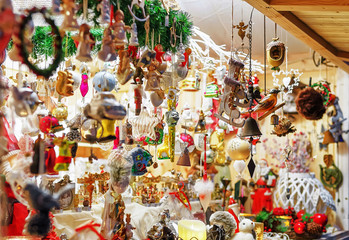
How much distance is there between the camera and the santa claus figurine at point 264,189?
6343 mm

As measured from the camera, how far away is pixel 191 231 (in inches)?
127

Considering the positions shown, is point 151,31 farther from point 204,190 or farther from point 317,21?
point 204,190

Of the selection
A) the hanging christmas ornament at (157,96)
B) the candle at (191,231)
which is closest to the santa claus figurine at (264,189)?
the candle at (191,231)

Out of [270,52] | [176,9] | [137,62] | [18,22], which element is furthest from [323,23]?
[18,22]

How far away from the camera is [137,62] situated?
2.69m

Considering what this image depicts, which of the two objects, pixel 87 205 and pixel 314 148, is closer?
pixel 87 205

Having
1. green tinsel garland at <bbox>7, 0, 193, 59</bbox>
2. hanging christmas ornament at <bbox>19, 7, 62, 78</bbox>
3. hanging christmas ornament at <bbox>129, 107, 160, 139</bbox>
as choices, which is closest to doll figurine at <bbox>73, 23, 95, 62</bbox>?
hanging christmas ornament at <bbox>19, 7, 62, 78</bbox>

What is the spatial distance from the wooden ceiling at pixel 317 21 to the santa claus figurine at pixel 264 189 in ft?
6.53

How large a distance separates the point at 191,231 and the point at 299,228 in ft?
7.32

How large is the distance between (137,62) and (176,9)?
53 cm

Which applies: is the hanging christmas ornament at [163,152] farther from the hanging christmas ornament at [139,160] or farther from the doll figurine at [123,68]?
the doll figurine at [123,68]

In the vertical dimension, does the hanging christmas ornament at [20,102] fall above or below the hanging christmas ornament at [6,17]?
below

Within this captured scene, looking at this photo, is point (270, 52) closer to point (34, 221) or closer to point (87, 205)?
point (87, 205)

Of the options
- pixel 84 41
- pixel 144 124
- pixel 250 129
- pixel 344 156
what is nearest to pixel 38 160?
pixel 84 41
